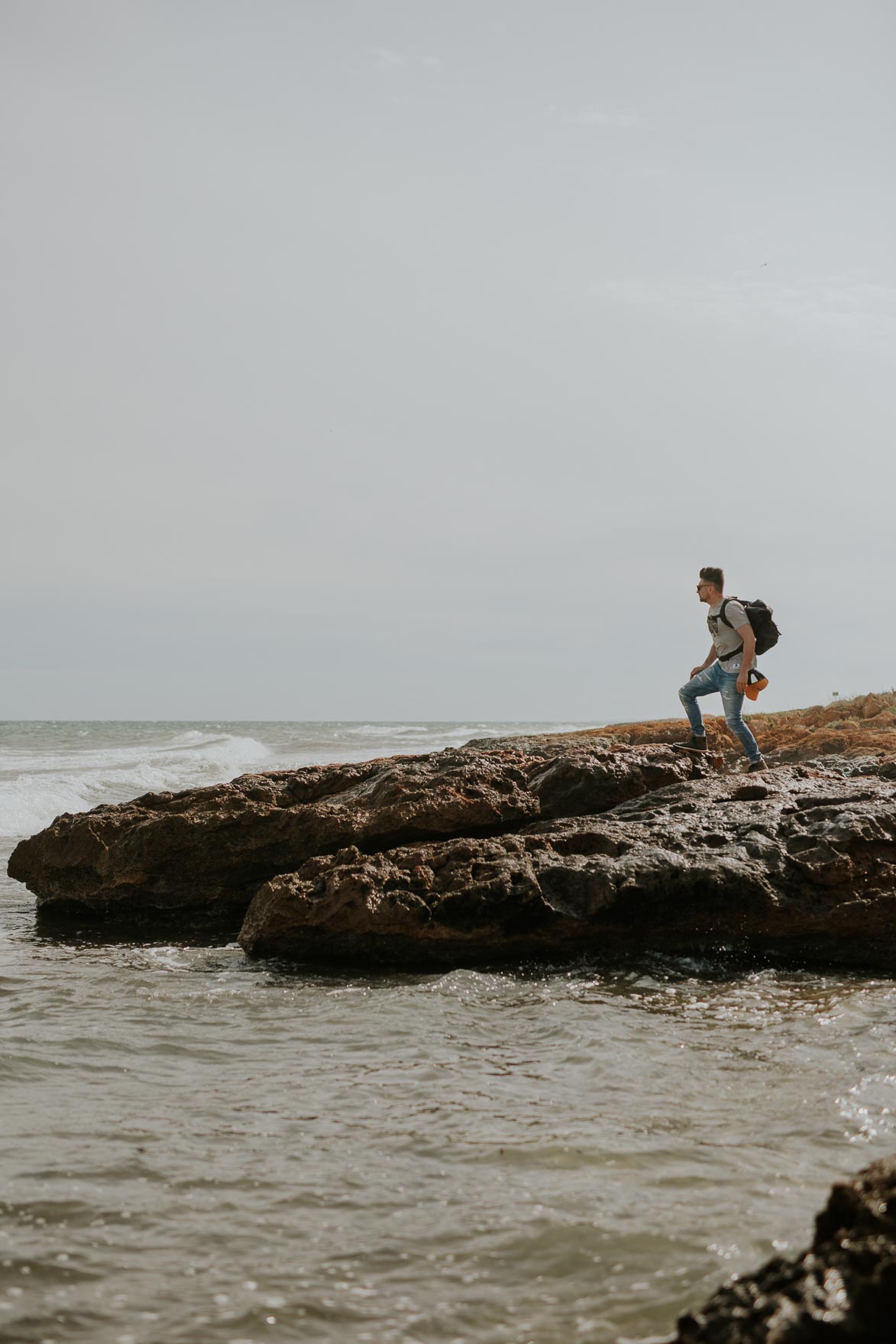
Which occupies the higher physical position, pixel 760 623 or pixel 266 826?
pixel 760 623

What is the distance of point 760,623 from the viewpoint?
10180mm

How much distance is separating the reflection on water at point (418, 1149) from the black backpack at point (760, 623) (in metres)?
4.47

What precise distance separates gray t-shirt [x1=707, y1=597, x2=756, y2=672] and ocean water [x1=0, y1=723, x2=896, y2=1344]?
13.2ft

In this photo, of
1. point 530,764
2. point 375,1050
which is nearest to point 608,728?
point 530,764

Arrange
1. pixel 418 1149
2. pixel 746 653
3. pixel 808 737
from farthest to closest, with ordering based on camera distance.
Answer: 1. pixel 808 737
2. pixel 746 653
3. pixel 418 1149

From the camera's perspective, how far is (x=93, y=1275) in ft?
9.74

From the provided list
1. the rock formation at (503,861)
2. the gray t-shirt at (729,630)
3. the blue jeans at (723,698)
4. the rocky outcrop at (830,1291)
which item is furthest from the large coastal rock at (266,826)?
the rocky outcrop at (830,1291)

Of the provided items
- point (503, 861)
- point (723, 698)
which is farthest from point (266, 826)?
point (723, 698)

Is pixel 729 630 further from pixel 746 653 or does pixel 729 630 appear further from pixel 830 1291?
pixel 830 1291

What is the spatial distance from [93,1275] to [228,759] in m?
29.7

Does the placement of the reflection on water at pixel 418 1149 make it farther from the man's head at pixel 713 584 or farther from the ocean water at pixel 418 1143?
the man's head at pixel 713 584

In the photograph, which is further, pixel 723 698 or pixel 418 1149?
pixel 723 698

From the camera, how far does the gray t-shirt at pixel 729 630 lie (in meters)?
10.0

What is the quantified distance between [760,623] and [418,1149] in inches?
293
